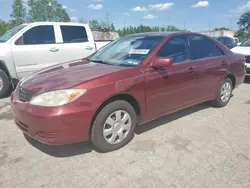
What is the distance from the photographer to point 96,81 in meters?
2.78

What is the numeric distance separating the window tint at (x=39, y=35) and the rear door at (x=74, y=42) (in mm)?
270

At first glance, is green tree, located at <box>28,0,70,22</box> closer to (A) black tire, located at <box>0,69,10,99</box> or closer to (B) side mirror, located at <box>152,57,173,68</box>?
(A) black tire, located at <box>0,69,10,99</box>

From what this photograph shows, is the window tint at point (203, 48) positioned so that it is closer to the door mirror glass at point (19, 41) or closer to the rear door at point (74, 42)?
the rear door at point (74, 42)

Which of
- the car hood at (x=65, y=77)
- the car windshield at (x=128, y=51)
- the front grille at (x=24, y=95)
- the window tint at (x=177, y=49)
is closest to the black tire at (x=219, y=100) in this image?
the window tint at (x=177, y=49)

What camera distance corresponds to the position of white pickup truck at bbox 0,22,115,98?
5594 mm

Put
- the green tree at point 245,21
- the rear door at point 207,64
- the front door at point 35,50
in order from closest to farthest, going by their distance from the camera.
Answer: the rear door at point 207,64 < the front door at point 35,50 < the green tree at point 245,21

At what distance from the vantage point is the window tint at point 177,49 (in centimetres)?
355

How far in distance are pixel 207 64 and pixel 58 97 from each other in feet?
9.17

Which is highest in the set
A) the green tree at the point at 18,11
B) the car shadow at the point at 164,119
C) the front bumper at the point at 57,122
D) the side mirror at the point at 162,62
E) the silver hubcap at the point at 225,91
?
the green tree at the point at 18,11

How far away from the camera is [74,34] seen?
668cm

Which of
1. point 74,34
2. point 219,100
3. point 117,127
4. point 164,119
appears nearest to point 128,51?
point 117,127

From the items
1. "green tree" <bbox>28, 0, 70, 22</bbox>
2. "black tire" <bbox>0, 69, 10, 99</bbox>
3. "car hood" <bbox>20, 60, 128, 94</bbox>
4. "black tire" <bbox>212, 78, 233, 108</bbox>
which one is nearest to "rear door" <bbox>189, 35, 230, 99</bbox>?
"black tire" <bbox>212, 78, 233, 108</bbox>

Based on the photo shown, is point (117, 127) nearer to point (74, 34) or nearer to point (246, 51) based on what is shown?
point (74, 34)

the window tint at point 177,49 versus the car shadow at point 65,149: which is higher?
the window tint at point 177,49
